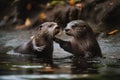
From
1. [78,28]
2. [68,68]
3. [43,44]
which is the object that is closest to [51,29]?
[43,44]

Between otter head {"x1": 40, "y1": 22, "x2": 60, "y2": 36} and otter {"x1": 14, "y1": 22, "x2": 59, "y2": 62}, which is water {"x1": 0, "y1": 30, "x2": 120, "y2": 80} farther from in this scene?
otter head {"x1": 40, "y1": 22, "x2": 60, "y2": 36}

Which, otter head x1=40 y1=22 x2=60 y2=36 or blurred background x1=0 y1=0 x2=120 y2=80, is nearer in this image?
blurred background x1=0 y1=0 x2=120 y2=80

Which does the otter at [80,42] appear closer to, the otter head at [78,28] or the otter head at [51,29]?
the otter head at [78,28]

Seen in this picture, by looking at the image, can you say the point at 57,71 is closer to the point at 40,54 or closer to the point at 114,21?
the point at 40,54

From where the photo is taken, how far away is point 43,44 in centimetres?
1016

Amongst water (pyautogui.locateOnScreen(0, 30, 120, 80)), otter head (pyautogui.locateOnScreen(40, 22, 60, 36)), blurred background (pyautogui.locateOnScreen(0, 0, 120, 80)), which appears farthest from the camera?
otter head (pyautogui.locateOnScreen(40, 22, 60, 36))

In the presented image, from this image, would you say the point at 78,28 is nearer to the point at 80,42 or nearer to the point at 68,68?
the point at 80,42

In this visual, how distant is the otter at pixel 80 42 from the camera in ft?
32.0

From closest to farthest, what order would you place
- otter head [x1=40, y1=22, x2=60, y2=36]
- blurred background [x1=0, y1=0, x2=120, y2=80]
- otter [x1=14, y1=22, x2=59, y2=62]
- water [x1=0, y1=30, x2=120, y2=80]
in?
water [x1=0, y1=30, x2=120, y2=80]
blurred background [x1=0, y1=0, x2=120, y2=80]
otter head [x1=40, y1=22, x2=60, y2=36]
otter [x1=14, y1=22, x2=59, y2=62]

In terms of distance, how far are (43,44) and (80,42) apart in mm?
770

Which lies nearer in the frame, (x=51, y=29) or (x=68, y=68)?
(x=68, y=68)

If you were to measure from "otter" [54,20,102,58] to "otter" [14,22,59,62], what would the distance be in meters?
0.29

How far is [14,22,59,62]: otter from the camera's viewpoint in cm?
991

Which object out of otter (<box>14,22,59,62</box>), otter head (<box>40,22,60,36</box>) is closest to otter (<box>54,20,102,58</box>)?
otter head (<box>40,22,60,36</box>)
